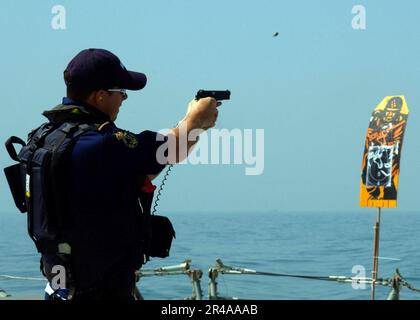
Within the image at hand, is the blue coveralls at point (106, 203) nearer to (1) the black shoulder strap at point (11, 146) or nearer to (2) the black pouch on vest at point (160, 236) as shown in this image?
(2) the black pouch on vest at point (160, 236)

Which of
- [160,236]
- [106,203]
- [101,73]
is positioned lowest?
[160,236]

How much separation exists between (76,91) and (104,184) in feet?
1.67

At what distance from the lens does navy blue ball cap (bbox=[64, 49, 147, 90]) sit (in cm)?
408

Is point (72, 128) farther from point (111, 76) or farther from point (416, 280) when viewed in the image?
point (416, 280)

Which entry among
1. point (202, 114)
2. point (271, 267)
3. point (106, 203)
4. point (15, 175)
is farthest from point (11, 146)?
point (271, 267)

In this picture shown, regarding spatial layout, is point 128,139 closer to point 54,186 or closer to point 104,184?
point 104,184

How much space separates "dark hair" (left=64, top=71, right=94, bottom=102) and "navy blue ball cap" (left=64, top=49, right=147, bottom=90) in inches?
0.5

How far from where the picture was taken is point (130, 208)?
3949 millimetres

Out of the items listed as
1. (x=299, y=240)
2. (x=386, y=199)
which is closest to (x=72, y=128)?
(x=386, y=199)

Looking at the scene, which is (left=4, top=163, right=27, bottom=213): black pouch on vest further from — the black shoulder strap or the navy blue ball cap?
the navy blue ball cap

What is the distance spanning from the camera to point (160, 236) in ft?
14.0

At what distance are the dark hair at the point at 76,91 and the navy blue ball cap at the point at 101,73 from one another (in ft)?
0.04

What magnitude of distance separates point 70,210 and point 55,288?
40 centimetres

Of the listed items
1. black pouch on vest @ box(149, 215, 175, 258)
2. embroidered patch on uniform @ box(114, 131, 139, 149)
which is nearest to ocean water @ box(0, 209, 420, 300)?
black pouch on vest @ box(149, 215, 175, 258)
